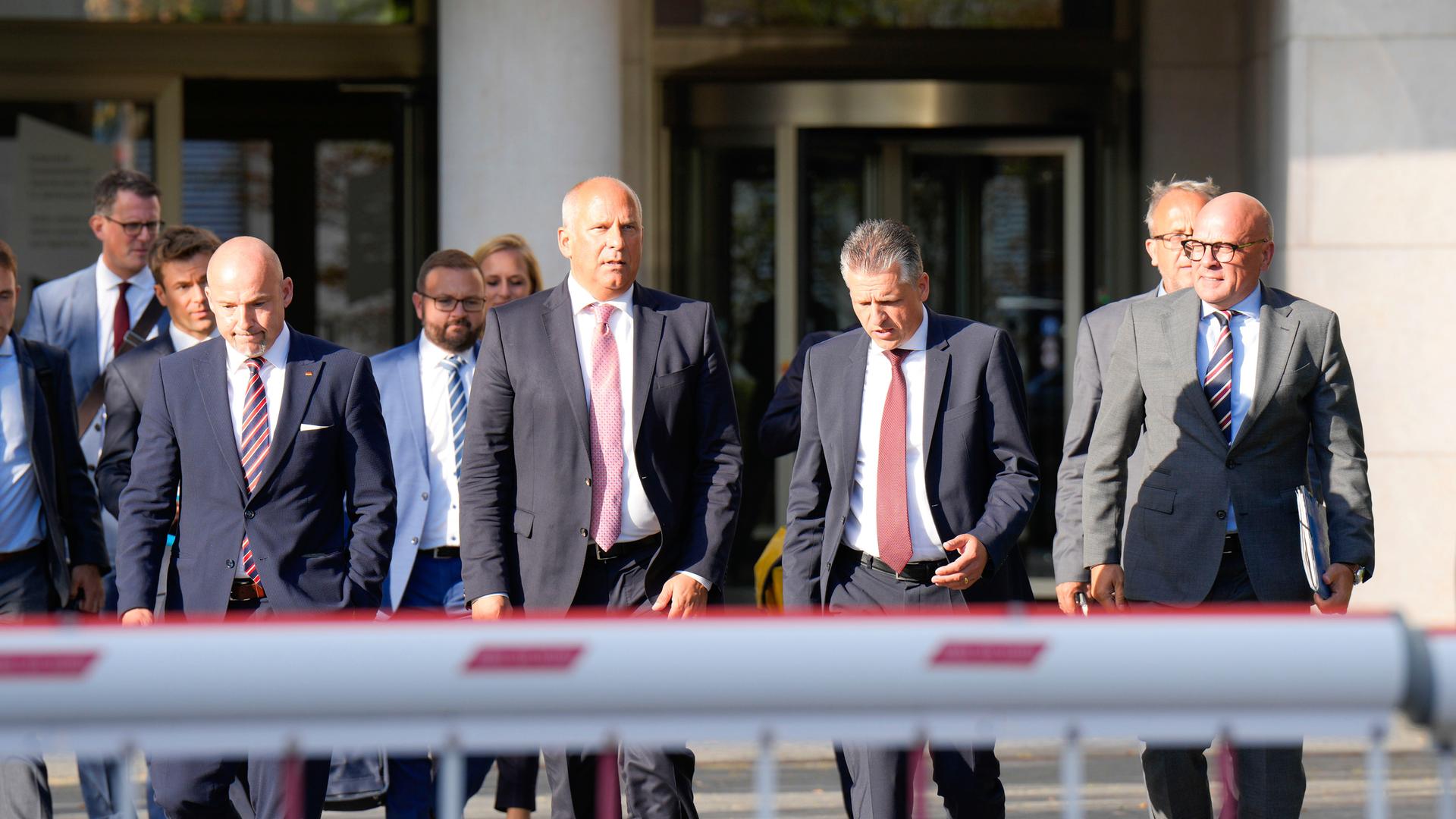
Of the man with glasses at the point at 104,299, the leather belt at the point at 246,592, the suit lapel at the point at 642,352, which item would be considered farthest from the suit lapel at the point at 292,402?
the man with glasses at the point at 104,299

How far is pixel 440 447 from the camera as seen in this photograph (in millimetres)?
6262

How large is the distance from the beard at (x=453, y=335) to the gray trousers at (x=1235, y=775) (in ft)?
9.42

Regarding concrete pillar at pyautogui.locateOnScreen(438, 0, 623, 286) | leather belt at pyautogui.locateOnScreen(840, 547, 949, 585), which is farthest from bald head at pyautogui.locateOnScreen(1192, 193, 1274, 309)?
concrete pillar at pyautogui.locateOnScreen(438, 0, 623, 286)

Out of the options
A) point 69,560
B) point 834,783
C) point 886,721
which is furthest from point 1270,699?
point 834,783

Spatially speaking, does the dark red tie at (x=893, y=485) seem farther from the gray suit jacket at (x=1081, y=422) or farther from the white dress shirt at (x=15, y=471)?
the white dress shirt at (x=15, y=471)

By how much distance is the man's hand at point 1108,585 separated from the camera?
5.14 metres

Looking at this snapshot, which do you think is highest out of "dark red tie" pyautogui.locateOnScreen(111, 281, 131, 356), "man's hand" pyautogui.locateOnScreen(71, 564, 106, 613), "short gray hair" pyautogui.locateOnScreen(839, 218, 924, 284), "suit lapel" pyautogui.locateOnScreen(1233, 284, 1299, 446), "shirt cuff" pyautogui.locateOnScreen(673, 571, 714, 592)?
"short gray hair" pyautogui.locateOnScreen(839, 218, 924, 284)

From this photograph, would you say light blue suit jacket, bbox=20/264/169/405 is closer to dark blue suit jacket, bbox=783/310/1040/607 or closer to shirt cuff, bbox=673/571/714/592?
shirt cuff, bbox=673/571/714/592

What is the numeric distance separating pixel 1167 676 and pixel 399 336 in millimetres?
9523

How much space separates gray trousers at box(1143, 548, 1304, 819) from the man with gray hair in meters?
0.57

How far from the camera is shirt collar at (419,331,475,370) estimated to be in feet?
20.8

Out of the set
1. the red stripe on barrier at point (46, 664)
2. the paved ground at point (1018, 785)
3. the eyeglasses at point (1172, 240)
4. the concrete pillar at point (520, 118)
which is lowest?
the paved ground at point (1018, 785)

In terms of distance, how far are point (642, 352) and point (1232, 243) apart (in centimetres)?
181

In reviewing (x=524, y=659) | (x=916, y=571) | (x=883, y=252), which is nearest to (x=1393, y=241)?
(x=883, y=252)
